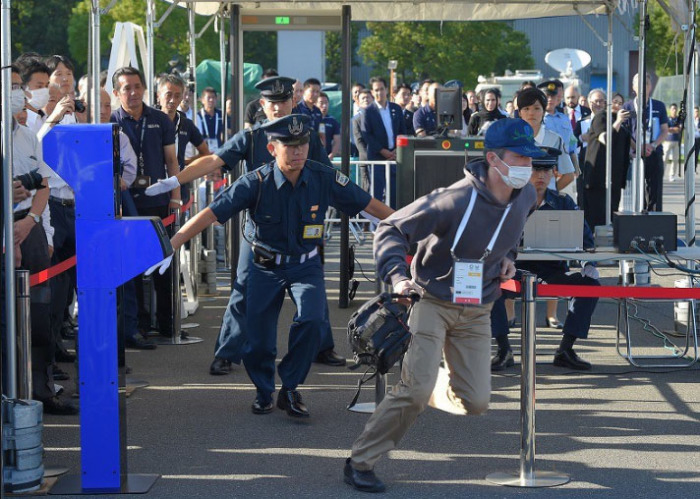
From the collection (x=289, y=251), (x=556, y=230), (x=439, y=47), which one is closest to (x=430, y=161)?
(x=556, y=230)

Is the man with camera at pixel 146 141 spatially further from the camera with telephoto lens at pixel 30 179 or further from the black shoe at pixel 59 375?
the camera with telephoto lens at pixel 30 179

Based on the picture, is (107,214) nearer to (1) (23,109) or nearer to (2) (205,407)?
(1) (23,109)

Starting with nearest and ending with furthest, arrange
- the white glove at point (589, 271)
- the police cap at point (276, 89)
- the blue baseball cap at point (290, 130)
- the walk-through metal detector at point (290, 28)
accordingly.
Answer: the blue baseball cap at point (290, 130) → the police cap at point (276, 89) → the white glove at point (589, 271) → the walk-through metal detector at point (290, 28)

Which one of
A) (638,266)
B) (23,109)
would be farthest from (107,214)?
(638,266)

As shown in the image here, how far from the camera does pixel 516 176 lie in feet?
19.1

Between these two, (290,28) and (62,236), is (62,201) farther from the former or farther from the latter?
(290,28)

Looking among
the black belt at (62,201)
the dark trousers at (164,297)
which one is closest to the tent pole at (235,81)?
the dark trousers at (164,297)

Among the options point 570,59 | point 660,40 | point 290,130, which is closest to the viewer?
point 290,130

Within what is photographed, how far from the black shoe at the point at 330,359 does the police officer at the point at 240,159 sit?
258 mm

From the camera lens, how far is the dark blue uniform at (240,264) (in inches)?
310

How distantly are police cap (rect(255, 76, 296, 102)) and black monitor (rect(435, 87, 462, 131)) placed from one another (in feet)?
7.03

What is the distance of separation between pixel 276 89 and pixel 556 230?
7.41 feet

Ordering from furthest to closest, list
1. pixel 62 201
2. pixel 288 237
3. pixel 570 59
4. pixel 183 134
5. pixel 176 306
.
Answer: pixel 570 59, pixel 183 134, pixel 176 306, pixel 62 201, pixel 288 237

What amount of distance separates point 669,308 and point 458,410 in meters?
6.42
